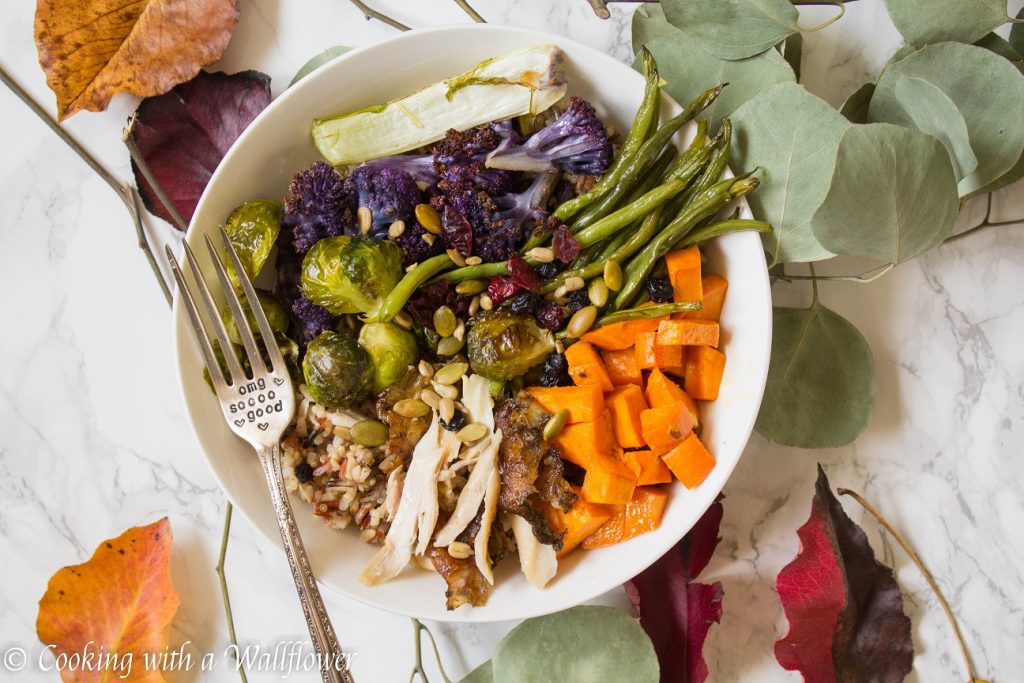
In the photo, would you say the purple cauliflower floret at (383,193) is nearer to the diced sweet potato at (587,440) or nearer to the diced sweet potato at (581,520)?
the diced sweet potato at (587,440)

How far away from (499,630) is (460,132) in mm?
1763

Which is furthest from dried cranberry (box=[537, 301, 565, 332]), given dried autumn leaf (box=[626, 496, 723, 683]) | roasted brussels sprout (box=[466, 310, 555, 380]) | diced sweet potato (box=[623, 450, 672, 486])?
dried autumn leaf (box=[626, 496, 723, 683])

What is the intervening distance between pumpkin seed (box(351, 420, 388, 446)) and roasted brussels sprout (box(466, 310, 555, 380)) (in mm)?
366

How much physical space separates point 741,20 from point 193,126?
1879mm

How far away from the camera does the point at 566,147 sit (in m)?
2.48

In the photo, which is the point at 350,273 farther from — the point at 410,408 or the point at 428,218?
the point at 410,408

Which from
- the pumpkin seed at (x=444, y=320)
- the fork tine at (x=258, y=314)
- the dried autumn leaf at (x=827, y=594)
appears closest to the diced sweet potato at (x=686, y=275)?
the pumpkin seed at (x=444, y=320)

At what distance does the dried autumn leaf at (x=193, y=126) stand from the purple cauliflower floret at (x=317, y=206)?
456 mm

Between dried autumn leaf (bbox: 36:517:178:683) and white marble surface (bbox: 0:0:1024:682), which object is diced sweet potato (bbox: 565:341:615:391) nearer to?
white marble surface (bbox: 0:0:1024:682)

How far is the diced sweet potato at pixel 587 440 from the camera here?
2416 mm

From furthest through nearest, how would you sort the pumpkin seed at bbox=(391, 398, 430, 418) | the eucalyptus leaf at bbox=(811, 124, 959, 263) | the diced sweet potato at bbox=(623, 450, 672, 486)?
the pumpkin seed at bbox=(391, 398, 430, 418), the diced sweet potato at bbox=(623, 450, 672, 486), the eucalyptus leaf at bbox=(811, 124, 959, 263)

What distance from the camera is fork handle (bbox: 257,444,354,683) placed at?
2426 mm

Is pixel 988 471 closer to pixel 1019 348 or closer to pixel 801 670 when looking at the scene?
pixel 1019 348

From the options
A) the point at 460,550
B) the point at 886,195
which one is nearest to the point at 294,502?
the point at 460,550
